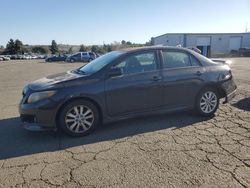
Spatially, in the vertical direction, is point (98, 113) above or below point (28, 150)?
above

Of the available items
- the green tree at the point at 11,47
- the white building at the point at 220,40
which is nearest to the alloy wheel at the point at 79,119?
the white building at the point at 220,40

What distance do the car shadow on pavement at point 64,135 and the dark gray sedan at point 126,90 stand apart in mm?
240

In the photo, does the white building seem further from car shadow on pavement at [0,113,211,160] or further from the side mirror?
the side mirror

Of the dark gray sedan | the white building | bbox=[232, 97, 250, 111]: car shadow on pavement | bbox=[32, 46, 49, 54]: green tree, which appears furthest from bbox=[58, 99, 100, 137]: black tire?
bbox=[32, 46, 49, 54]: green tree

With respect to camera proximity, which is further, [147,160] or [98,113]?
[98,113]

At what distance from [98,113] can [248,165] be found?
2647 millimetres

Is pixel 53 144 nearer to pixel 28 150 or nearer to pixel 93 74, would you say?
pixel 28 150

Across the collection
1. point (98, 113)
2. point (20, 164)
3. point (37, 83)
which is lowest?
point (20, 164)

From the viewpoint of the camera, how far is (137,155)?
3996 mm

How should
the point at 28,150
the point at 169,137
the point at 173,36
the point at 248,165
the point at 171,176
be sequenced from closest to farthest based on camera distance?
the point at 171,176, the point at 248,165, the point at 28,150, the point at 169,137, the point at 173,36

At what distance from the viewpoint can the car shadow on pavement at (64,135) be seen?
441cm

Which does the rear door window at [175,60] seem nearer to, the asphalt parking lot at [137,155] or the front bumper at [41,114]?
the asphalt parking lot at [137,155]

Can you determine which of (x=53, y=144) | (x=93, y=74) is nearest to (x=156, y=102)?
(x=93, y=74)

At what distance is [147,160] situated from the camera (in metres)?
3.82
